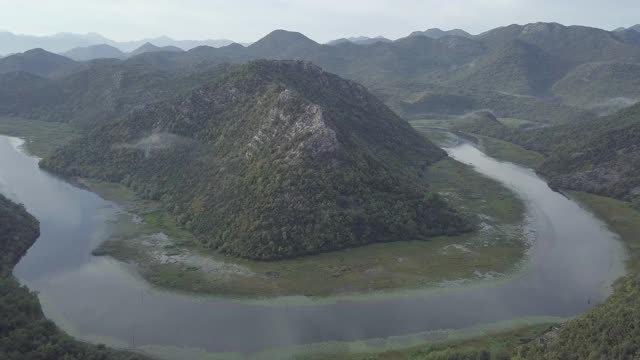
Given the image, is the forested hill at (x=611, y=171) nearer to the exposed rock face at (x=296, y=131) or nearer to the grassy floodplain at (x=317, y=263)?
the grassy floodplain at (x=317, y=263)

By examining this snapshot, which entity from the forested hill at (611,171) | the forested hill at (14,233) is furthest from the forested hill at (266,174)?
the forested hill at (611,171)

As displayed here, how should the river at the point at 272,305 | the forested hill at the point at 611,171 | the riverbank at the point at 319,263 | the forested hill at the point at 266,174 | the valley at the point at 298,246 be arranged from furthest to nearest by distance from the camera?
1. the forested hill at the point at 611,171
2. the forested hill at the point at 266,174
3. the riverbank at the point at 319,263
4. the river at the point at 272,305
5. the valley at the point at 298,246

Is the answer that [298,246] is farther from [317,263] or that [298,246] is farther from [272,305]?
[272,305]

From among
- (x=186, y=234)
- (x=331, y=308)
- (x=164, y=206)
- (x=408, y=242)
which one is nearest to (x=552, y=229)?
(x=408, y=242)

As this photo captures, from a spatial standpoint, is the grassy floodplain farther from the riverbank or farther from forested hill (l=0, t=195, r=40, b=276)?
forested hill (l=0, t=195, r=40, b=276)

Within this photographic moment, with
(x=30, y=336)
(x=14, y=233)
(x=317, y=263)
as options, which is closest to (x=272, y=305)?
(x=317, y=263)

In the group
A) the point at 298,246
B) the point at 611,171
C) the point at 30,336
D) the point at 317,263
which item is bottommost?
the point at 317,263
